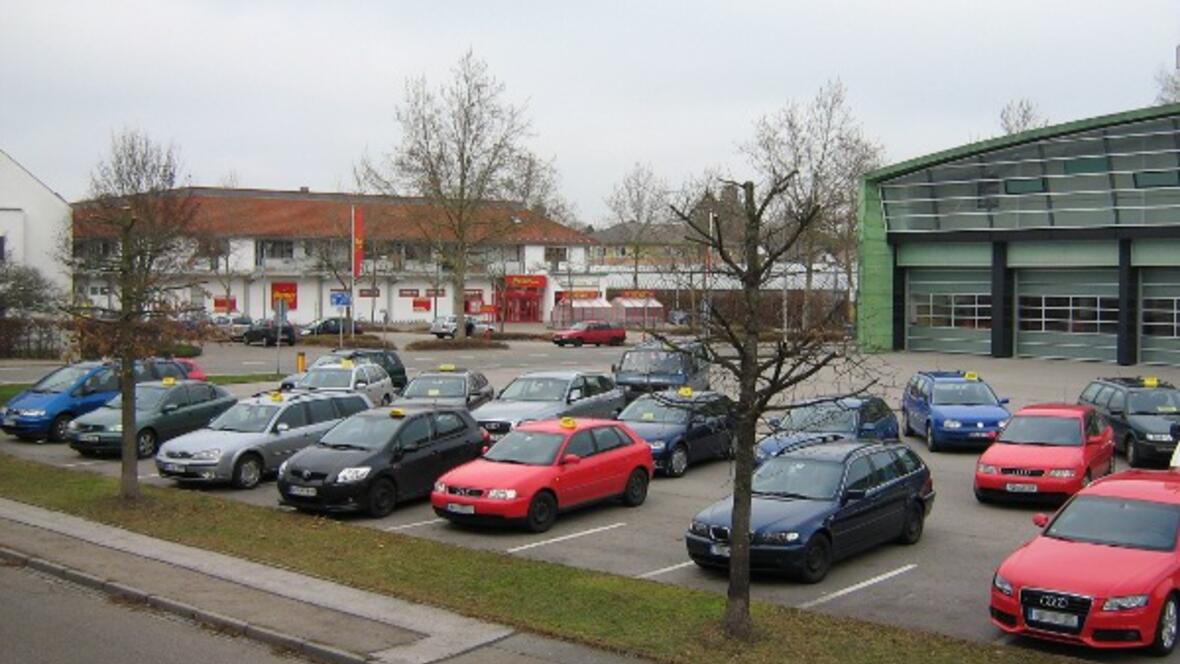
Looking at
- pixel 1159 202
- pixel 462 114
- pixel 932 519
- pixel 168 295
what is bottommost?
pixel 932 519

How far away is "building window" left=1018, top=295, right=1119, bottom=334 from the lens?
4459cm

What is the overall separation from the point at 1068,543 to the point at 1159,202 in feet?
115

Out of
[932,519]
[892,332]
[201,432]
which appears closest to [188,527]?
[201,432]

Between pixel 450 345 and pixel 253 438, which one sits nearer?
pixel 253 438

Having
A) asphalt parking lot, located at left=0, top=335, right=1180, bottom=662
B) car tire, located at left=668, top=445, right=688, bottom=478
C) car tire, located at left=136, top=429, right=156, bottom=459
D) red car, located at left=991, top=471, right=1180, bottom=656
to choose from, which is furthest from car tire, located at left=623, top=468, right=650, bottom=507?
car tire, located at left=136, top=429, right=156, bottom=459

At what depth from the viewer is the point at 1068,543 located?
1092 centimetres

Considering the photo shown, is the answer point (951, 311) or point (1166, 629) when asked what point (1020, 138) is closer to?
point (951, 311)

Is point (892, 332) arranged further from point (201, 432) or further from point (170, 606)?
point (170, 606)

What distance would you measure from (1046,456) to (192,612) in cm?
1212

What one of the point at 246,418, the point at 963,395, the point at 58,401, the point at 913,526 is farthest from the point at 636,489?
the point at 58,401

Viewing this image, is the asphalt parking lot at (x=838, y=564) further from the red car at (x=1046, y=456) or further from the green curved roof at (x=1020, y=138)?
the green curved roof at (x=1020, y=138)

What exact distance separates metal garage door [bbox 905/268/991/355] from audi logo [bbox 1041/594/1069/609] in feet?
134

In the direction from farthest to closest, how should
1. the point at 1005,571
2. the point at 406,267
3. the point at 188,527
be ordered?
the point at 406,267 → the point at 188,527 → the point at 1005,571

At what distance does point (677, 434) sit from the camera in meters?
20.2
